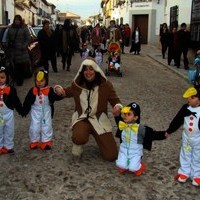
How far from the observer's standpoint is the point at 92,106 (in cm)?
494

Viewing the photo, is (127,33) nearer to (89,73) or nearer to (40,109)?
(40,109)

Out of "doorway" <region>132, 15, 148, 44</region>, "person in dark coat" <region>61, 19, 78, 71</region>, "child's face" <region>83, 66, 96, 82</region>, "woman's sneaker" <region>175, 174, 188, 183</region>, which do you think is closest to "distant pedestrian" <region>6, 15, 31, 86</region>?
"person in dark coat" <region>61, 19, 78, 71</region>

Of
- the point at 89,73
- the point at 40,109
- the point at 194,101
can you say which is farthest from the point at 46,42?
the point at 194,101

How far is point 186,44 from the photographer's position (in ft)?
47.1

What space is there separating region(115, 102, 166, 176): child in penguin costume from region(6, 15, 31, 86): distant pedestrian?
5.85 meters

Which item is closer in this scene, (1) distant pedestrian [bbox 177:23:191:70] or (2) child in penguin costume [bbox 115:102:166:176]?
(2) child in penguin costume [bbox 115:102:166:176]

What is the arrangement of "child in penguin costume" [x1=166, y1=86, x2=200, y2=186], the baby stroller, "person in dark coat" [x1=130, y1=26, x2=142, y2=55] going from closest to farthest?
"child in penguin costume" [x1=166, y1=86, x2=200, y2=186]
the baby stroller
"person in dark coat" [x1=130, y1=26, x2=142, y2=55]

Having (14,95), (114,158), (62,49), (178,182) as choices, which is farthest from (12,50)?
(178,182)

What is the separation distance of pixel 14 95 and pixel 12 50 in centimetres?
491

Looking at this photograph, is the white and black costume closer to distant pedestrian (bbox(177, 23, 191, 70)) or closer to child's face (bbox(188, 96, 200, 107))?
child's face (bbox(188, 96, 200, 107))

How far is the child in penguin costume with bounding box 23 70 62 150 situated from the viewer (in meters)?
5.10

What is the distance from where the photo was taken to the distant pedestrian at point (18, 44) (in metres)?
9.50

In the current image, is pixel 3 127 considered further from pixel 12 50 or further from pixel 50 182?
pixel 12 50

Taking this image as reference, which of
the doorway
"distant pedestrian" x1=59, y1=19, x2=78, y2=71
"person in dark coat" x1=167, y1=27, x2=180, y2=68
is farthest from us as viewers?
the doorway
